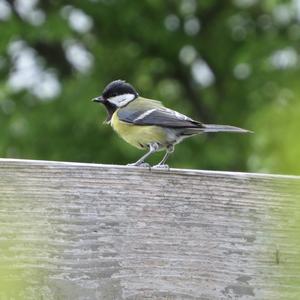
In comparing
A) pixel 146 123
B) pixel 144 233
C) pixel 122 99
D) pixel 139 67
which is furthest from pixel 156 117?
pixel 139 67

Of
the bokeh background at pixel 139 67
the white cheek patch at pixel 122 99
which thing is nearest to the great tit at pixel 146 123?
the white cheek patch at pixel 122 99

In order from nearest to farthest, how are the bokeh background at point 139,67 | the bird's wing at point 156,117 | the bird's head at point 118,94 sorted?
the bird's wing at point 156,117
the bird's head at point 118,94
the bokeh background at point 139,67

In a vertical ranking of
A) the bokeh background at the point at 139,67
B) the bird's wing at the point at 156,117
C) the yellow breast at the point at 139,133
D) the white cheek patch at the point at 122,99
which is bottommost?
the yellow breast at the point at 139,133

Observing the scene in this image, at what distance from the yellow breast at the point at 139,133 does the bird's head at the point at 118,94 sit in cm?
14

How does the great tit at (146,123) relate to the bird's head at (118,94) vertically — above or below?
below

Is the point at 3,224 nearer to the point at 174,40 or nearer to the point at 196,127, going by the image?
the point at 196,127

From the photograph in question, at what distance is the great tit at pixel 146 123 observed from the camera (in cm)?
485

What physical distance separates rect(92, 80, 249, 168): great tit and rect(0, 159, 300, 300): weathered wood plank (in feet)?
6.26

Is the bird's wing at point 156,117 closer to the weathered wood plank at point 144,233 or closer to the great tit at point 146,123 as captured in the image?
the great tit at point 146,123

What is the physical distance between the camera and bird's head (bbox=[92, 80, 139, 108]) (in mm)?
5457

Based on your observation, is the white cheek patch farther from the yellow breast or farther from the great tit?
the yellow breast

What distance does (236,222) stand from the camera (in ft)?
8.59

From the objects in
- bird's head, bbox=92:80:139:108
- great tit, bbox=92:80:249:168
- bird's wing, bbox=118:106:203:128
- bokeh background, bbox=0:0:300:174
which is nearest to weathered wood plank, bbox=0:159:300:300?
great tit, bbox=92:80:249:168

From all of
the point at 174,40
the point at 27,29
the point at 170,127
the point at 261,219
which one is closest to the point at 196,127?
the point at 170,127
